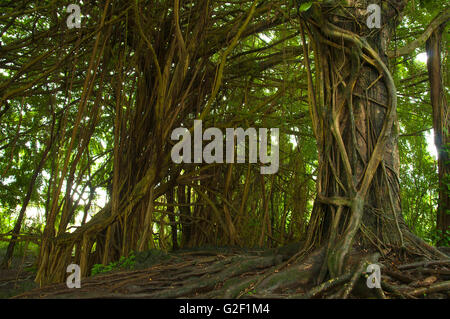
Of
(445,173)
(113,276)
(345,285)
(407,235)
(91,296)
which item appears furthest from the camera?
(445,173)

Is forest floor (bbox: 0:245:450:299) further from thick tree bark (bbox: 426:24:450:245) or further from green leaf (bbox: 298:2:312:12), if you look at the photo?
thick tree bark (bbox: 426:24:450:245)

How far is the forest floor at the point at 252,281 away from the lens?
4.68 feet

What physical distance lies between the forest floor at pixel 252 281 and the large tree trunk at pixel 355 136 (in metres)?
0.16

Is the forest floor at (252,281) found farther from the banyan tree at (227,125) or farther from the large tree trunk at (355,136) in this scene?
the large tree trunk at (355,136)

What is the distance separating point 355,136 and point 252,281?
35.6 inches

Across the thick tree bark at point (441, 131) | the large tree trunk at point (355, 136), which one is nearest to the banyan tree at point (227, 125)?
the large tree trunk at point (355, 136)

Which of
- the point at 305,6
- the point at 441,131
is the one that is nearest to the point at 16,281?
the point at 305,6

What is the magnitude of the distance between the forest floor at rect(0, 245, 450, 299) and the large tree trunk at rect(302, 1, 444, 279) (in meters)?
0.16

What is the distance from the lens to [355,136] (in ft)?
6.25

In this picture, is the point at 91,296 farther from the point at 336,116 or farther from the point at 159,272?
the point at 336,116

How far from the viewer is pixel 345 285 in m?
1.43

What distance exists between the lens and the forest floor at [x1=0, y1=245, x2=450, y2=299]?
1.43 meters
